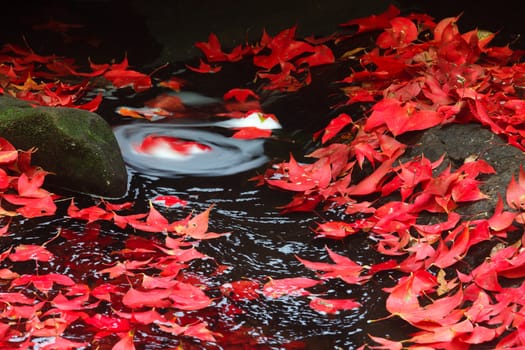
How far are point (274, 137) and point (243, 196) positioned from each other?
56cm

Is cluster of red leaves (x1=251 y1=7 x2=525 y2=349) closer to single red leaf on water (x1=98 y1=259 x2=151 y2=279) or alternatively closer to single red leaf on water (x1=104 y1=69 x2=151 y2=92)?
single red leaf on water (x1=98 y1=259 x2=151 y2=279)

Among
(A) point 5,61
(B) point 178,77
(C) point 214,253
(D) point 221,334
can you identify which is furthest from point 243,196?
(A) point 5,61

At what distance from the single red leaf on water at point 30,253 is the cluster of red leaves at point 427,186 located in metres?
0.85

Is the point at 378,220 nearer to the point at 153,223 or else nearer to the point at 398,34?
the point at 153,223

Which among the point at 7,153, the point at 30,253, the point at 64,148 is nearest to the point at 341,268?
the point at 30,253

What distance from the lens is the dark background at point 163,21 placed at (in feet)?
14.0

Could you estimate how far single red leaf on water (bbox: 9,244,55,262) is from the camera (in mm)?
2344

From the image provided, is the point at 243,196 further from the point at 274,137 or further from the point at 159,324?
the point at 159,324

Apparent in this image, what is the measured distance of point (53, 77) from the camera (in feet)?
13.0

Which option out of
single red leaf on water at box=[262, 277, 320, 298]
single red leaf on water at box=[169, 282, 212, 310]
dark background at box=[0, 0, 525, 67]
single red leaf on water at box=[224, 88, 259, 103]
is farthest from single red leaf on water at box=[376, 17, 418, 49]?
single red leaf on water at box=[169, 282, 212, 310]

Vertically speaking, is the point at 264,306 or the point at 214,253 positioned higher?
the point at 214,253

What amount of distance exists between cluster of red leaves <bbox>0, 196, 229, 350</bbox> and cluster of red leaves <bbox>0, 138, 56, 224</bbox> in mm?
179

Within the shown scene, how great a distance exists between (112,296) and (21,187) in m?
0.77

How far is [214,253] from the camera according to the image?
247 cm
